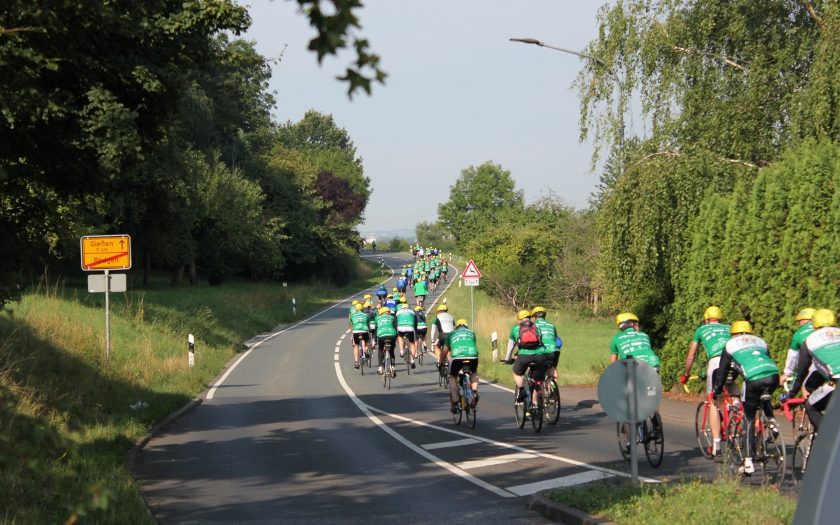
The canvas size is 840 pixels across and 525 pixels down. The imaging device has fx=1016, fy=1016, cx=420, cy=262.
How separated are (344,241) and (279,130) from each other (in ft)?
242

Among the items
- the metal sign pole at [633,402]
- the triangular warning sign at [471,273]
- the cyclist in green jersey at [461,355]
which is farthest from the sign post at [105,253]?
the metal sign pole at [633,402]

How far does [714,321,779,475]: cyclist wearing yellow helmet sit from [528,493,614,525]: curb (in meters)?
2.40

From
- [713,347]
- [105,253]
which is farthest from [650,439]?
[105,253]

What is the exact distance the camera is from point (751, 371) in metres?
10.5

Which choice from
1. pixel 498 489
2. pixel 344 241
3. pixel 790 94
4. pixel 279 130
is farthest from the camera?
pixel 279 130

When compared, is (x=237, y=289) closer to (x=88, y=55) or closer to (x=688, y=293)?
(x=688, y=293)

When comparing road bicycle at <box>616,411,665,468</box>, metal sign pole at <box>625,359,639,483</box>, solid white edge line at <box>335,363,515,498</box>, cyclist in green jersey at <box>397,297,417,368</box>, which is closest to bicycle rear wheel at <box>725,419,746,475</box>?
road bicycle at <box>616,411,665,468</box>

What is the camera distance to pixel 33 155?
11055 mm

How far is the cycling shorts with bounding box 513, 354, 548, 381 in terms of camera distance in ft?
50.5

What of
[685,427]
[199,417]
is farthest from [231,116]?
[685,427]

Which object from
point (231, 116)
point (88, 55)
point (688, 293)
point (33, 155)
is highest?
point (231, 116)

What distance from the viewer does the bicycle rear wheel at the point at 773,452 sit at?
1023 centimetres

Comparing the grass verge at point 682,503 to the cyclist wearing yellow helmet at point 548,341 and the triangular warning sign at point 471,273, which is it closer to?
the cyclist wearing yellow helmet at point 548,341

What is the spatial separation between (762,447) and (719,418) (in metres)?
1.16
